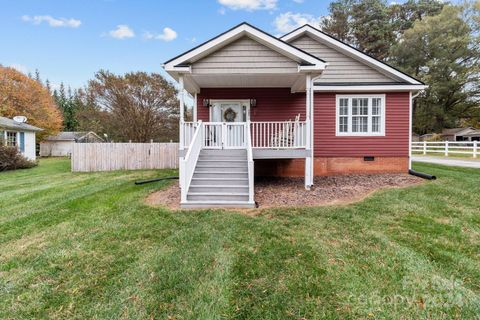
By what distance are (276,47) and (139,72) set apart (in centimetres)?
1861

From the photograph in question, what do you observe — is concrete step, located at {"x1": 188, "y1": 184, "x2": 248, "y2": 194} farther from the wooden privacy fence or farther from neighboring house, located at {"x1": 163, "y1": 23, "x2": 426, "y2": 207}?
the wooden privacy fence

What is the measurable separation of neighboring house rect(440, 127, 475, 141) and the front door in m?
36.0

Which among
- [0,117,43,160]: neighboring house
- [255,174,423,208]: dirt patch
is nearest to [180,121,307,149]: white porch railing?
[255,174,423,208]: dirt patch

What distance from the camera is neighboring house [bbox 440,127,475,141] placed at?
35166 mm

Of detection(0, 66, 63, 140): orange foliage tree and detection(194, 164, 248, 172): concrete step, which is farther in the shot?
detection(0, 66, 63, 140): orange foliage tree

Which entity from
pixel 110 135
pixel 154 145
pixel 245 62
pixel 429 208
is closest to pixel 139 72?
pixel 110 135

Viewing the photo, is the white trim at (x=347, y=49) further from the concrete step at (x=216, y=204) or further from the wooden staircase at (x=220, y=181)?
the concrete step at (x=216, y=204)

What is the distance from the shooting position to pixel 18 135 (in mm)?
19844

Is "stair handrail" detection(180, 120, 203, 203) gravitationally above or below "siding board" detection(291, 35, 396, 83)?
below

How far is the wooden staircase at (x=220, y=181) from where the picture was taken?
250 inches

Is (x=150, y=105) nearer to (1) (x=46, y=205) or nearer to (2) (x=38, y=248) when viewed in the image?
(1) (x=46, y=205)

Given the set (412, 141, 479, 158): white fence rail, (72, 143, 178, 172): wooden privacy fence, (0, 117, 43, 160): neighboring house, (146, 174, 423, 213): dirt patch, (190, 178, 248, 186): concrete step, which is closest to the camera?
(146, 174, 423, 213): dirt patch

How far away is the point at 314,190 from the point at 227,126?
137 inches

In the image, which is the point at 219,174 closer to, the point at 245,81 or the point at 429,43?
the point at 245,81
